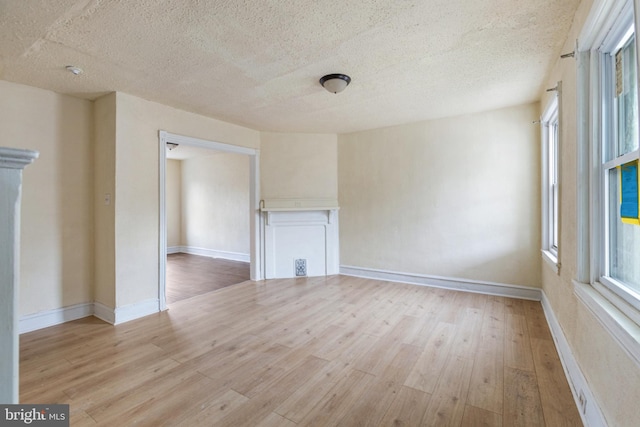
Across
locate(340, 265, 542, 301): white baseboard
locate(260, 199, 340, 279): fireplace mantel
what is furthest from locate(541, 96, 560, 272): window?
locate(260, 199, 340, 279): fireplace mantel

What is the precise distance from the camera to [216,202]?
6723 mm

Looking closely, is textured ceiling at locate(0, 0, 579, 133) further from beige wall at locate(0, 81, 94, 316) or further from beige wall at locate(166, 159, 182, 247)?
beige wall at locate(166, 159, 182, 247)

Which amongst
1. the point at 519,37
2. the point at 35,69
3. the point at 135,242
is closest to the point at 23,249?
the point at 135,242

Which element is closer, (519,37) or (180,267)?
(519,37)

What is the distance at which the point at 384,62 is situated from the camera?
239 centimetres

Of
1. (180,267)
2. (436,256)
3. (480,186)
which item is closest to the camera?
(480,186)

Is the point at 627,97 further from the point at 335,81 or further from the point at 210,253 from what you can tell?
the point at 210,253

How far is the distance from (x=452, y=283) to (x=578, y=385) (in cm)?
226

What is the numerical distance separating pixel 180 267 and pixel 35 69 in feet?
13.0

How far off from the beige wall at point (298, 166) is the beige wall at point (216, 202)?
5.11 feet

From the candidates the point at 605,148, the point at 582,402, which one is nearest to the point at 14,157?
the point at 605,148

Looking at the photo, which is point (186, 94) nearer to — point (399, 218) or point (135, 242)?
point (135, 242)

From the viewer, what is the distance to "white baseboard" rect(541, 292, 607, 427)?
1.44m

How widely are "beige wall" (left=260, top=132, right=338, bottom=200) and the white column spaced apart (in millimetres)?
3938
